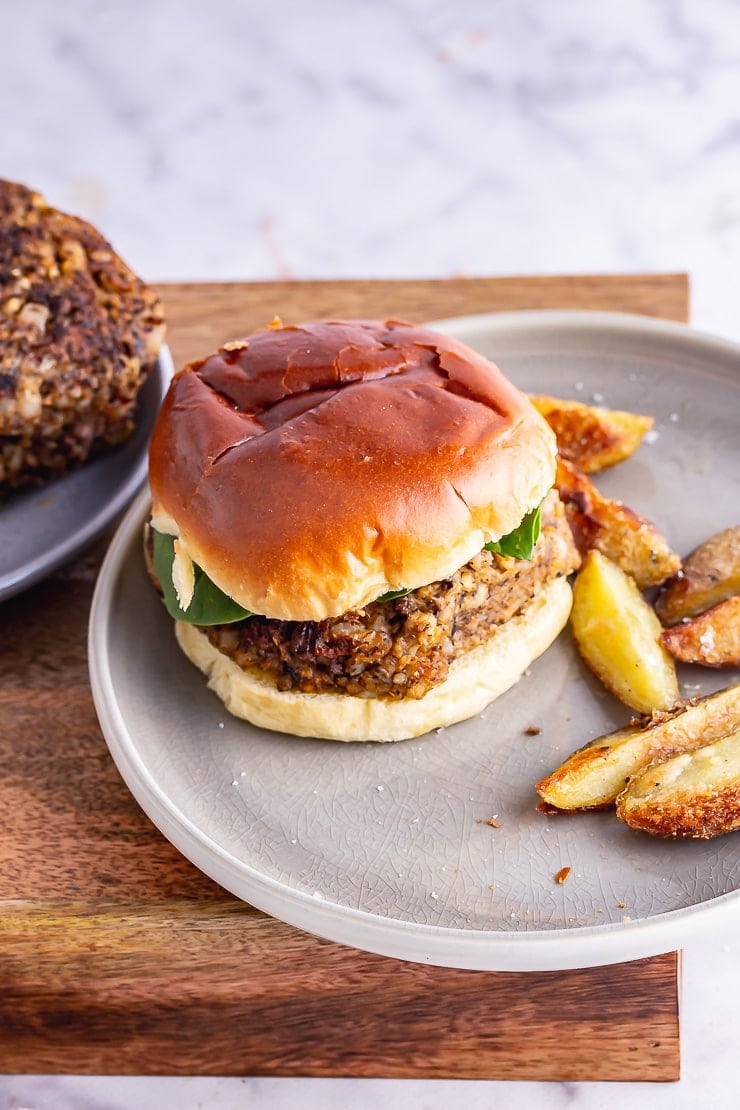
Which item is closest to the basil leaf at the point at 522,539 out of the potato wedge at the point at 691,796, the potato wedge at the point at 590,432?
the potato wedge at the point at 691,796

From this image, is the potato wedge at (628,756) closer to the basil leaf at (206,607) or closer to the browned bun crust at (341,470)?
the browned bun crust at (341,470)

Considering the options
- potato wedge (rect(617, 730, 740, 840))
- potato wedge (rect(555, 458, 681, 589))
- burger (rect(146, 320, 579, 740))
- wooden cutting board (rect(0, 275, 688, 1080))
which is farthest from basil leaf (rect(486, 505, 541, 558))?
wooden cutting board (rect(0, 275, 688, 1080))

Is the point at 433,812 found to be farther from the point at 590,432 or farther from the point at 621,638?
the point at 590,432

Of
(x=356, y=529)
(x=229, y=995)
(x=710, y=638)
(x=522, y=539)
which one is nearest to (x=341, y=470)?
(x=356, y=529)

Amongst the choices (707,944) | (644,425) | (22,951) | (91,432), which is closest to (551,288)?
(644,425)

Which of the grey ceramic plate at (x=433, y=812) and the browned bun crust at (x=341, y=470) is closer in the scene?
the grey ceramic plate at (x=433, y=812)

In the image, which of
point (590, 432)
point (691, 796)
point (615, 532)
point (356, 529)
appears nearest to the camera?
point (691, 796)
